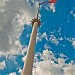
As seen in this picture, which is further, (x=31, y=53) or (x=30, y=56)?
(x=31, y=53)

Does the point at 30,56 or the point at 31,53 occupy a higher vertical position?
the point at 31,53

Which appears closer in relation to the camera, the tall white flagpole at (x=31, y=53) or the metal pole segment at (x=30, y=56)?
Result: the metal pole segment at (x=30, y=56)

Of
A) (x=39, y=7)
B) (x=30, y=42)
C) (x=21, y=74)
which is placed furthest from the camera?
(x=39, y=7)

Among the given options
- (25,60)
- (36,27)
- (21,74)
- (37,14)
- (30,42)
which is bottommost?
(21,74)

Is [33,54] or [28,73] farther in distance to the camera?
[33,54]

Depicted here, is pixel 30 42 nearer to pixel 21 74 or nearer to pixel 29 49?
pixel 29 49

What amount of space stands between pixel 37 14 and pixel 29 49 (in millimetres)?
21918

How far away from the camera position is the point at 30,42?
93625mm

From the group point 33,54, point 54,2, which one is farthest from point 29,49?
point 54,2

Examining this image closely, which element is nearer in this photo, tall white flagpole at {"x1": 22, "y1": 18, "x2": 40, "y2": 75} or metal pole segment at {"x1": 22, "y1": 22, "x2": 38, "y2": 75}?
metal pole segment at {"x1": 22, "y1": 22, "x2": 38, "y2": 75}

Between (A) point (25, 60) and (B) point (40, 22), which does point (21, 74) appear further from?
(B) point (40, 22)

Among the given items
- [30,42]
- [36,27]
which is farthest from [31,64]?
[36,27]

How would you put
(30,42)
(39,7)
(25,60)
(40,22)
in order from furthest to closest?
(39,7) → (40,22) → (30,42) → (25,60)

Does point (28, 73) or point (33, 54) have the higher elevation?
point (33, 54)
